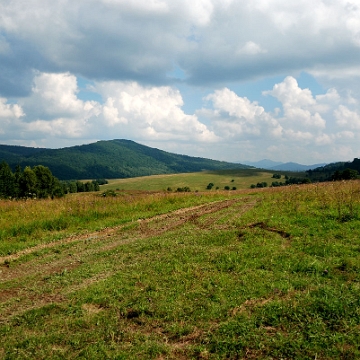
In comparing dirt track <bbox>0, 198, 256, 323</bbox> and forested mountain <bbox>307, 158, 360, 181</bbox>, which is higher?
forested mountain <bbox>307, 158, 360, 181</bbox>

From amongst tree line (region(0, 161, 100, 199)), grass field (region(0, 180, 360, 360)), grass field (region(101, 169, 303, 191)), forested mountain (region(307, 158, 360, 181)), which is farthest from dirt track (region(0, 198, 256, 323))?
forested mountain (region(307, 158, 360, 181))

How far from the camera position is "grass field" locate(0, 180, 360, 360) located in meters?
5.34

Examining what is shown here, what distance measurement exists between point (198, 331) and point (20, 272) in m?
7.08

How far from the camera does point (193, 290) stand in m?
7.29

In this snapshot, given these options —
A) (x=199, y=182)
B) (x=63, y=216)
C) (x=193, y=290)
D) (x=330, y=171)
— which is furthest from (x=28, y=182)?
(x=330, y=171)

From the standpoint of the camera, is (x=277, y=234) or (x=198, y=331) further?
(x=277, y=234)

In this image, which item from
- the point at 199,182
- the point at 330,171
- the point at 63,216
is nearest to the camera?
the point at 63,216

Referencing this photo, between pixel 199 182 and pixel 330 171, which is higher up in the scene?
pixel 330 171

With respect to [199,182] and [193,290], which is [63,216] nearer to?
[193,290]

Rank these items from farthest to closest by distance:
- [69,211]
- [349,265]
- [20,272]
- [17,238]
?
[69,211]
[17,238]
[20,272]
[349,265]

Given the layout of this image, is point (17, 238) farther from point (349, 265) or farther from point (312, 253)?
point (349, 265)

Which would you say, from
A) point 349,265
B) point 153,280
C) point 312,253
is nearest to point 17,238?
point 153,280

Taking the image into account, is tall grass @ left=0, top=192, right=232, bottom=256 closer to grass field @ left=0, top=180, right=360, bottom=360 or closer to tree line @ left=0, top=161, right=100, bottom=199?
grass field @ left=0, top=180, right=360, bottom=360

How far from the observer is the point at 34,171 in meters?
67.9
